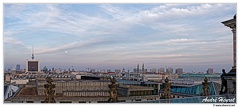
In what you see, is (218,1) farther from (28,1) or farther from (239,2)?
(28,1)

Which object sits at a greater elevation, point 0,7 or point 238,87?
point 0,7

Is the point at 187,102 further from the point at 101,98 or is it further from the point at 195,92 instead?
the point at 101,98

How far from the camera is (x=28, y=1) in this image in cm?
852

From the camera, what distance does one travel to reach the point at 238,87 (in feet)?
29.9

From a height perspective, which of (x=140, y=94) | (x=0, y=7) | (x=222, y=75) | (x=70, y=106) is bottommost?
(x=140, y=94)

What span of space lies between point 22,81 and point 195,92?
2646 centimetres

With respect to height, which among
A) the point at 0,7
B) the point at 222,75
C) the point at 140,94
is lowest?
the point at 140,94

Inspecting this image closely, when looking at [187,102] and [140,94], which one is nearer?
[187,102]

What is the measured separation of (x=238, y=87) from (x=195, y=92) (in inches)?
365

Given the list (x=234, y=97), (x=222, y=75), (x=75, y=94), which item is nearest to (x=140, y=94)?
(x=75, y=94)

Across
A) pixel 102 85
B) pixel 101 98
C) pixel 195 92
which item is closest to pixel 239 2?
pixel 195 92

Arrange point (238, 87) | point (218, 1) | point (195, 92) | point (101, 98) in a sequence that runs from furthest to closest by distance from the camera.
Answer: point (101, 98)
point (195, 92)
point (238, 87)
point (218, 1)

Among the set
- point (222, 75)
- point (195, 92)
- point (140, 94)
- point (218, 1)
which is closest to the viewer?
point (218, 1)

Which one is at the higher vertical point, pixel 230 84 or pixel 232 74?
pixel 232 74
